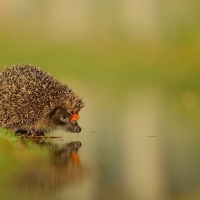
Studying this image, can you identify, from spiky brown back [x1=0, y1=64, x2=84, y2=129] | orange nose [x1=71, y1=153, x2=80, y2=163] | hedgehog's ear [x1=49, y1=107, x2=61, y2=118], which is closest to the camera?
orange nose [x1=71, y1=153, x2=80, y2=163]

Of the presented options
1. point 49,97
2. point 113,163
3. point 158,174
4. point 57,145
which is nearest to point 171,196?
point 158,174

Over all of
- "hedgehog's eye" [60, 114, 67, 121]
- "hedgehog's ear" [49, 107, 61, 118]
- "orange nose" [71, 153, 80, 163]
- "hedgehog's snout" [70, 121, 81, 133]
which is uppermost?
"hedgehog's ear" [49, 107, 61, 118]

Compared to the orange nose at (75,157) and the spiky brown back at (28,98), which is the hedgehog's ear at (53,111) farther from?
the orange nose at (75,157)

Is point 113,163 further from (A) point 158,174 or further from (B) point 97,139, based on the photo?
(B) point 97,139

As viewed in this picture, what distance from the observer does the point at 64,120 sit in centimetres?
1202

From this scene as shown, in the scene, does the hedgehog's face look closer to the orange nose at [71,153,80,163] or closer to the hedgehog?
the hedgehog

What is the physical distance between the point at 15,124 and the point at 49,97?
3.00 feet

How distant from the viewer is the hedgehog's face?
1198 centimetres

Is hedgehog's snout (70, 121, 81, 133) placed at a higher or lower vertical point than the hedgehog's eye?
lower

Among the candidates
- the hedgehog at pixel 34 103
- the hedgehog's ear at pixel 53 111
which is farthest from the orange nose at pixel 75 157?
the hedgehog's ear at pixel 53 111

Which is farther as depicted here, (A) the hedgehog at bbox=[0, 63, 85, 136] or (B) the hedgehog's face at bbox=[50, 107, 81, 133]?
(B) the hedgehog's face at bbox=[50, 107, 81, 133]

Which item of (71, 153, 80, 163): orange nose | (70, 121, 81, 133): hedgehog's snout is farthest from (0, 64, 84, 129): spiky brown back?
(71, 153, 80, 163): orange nose

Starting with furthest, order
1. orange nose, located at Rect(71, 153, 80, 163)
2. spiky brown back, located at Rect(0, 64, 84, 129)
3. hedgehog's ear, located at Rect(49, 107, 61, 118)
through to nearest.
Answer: hedgehog's ear, located at Rect(49, 107, 61, 118), spiky brown back, located at Rect(0, 64, 84, 129), orange nose, located at Rect(71, 153, 80, 163)

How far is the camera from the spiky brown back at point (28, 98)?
11.7 metres
